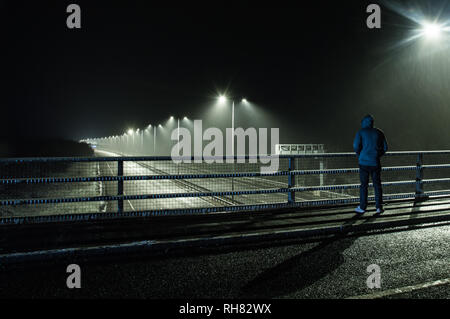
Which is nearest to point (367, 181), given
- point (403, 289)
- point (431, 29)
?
point (403, 289)

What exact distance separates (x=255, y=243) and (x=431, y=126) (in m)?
27.5

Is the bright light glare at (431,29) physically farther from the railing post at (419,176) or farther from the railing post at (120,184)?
the railing post at (120,184)

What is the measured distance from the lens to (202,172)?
284 inches

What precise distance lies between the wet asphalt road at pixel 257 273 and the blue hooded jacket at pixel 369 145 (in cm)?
204

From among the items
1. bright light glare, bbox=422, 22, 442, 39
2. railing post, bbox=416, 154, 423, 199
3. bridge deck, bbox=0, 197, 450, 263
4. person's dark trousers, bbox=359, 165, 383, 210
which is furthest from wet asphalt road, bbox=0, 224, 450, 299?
bright light glare, bbox=422, 22, 442, 39

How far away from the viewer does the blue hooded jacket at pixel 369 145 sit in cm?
669

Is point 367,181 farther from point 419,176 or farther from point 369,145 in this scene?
point 419,176

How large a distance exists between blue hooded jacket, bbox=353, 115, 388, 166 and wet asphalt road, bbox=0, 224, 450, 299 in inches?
80.1

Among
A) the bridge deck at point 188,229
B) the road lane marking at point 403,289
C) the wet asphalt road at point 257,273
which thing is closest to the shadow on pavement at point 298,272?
the wet asphalt road at point 257,273

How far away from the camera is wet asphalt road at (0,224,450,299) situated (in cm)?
348

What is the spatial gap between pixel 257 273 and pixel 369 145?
4128mm

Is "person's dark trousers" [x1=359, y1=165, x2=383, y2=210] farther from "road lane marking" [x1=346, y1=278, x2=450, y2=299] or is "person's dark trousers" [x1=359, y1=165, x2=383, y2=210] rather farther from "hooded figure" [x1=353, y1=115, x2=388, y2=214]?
"road lane marking" [x1=346, y1=278, x2=450, y2=299]
